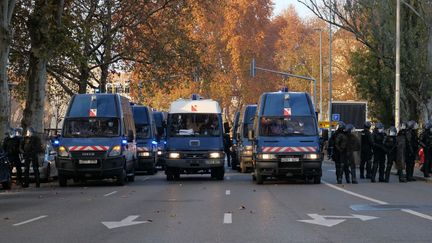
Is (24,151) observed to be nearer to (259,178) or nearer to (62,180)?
(62,180)

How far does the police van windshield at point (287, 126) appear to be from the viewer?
2591 cm

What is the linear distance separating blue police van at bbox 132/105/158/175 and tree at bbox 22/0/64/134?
4362mm

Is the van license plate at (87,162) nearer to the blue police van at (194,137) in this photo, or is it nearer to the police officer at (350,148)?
the blue police van at (194,137)

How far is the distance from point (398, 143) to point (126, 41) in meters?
22.5

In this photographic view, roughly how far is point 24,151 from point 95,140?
2441mm

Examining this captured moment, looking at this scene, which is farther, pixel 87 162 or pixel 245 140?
pixel 245 140

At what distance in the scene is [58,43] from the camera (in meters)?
32.8

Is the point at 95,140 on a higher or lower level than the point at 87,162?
higher

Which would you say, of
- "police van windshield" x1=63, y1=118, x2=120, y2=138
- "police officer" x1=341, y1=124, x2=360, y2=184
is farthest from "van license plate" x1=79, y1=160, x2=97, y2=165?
"police officer" x1=341, y1=124, x2=360, y2=184

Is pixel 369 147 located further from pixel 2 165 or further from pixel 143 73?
pixel 143 73

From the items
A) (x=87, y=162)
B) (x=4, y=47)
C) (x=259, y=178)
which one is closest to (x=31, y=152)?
(x=87, y=162)

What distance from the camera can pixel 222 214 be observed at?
15.9 meters

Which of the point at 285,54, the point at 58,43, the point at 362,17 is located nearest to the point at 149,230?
the point at 58,43

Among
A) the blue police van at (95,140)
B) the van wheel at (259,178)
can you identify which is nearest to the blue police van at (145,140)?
the blue police van at (95,140)
